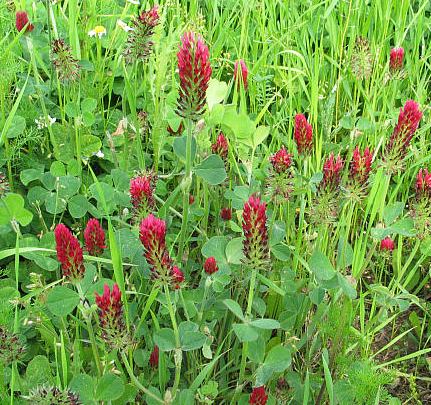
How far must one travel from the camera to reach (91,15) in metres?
2.92

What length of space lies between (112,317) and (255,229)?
14.3 inches

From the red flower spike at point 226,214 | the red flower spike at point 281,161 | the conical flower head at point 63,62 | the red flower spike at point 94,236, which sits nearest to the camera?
the red flower spike at point 94,236

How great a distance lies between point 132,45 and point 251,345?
996 mm

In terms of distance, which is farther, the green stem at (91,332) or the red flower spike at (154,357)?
the red flower spike at (154,357)

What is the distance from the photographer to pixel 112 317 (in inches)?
57.9

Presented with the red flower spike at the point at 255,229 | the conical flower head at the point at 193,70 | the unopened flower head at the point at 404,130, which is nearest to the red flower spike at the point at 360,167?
the unopened flower head at the point at 404,130

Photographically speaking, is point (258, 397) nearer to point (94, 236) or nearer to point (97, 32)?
point (94, 236)

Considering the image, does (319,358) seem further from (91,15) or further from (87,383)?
(91,15)

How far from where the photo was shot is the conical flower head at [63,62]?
2.22 metres

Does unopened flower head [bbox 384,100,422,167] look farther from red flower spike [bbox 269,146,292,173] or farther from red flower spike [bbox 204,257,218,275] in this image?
red flower spike [bbox 204,257,218,275]

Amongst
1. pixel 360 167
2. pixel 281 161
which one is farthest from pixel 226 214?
pixel 360 167

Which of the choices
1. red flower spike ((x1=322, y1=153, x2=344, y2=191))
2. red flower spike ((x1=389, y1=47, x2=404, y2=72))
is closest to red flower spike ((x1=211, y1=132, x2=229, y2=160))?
red flower spike ((x1=322, y1=153, x2=344, y2=191))

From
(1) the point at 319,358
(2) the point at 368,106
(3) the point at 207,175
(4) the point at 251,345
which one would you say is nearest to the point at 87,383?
(4) the point at 251,345

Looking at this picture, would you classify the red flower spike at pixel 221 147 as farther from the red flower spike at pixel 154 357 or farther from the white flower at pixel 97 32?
the white flower at pixel 97 32
